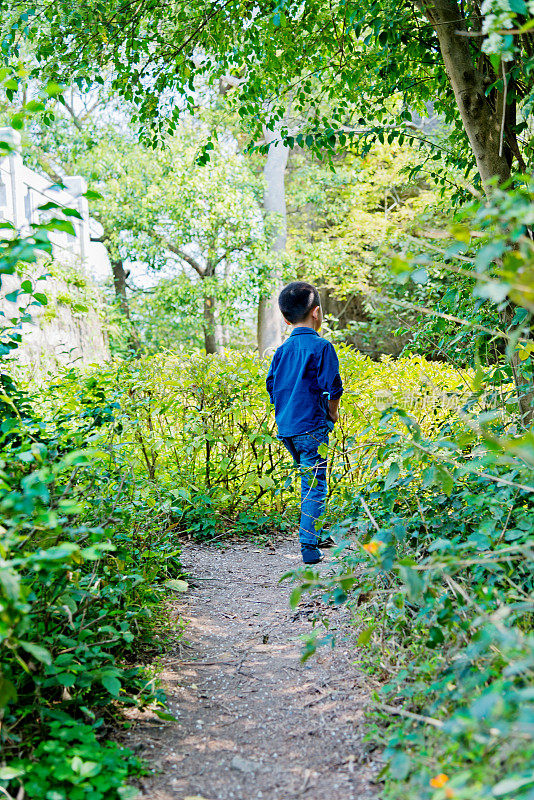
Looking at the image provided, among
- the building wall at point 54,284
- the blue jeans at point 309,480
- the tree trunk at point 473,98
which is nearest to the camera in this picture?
the tree trunk at point 473,98

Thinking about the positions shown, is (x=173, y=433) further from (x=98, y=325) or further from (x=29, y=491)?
(x=98, y=325)

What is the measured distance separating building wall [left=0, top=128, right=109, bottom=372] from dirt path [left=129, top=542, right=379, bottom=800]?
4.15 m

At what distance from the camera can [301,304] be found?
4.20 metres

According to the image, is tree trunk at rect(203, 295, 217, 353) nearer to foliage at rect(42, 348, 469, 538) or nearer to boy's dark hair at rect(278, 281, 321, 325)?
foliage at rect(42, 348, 469, 538)

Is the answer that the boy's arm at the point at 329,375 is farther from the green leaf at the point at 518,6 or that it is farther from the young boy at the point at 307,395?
the green leaf at the point at 518,6

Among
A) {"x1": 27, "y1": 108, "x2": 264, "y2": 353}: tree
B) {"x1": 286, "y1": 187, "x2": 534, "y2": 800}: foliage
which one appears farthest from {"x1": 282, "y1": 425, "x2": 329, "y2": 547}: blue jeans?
{"x1": 27, "y1": 108, "x2": 264, "y2": 353}: tree

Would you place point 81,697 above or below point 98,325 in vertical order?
below

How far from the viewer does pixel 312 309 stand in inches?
166

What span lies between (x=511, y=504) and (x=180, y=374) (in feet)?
10.6

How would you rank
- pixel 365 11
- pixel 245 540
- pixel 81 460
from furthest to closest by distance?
pixel 245 540 → pixel 365 11 → pixel 81 460

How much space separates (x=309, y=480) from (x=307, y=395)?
0.54 metres

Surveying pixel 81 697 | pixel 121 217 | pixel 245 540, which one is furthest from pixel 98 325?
pixel 81 697

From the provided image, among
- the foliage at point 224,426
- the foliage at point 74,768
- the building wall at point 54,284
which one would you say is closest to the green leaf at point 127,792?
the foliage at point 74,768

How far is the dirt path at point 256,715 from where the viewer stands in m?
2.01
